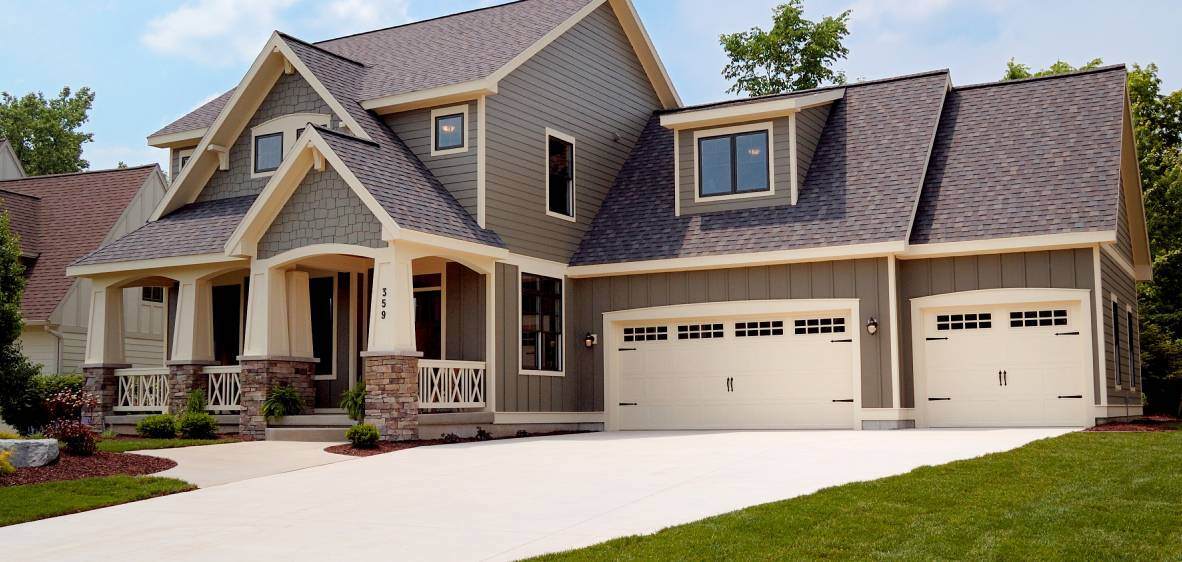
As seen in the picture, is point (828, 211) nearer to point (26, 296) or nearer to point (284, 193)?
point (284, 193)

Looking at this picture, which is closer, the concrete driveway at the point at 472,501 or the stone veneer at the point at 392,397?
the concrete driveway at the point at 472,501

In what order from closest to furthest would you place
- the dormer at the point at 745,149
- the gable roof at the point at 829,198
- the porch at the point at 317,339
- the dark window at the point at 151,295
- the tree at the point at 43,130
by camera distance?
the porch at the point at 317,339, the gable roof at the point at 829,198, the dormer at the point at 745,149, the dark window at the point at 151,295, the tree at the point at 43,130

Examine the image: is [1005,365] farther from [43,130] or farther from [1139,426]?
[43,130]

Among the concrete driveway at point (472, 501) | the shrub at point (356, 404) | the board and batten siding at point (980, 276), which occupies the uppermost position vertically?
the board and batten siding at point (980, 276)

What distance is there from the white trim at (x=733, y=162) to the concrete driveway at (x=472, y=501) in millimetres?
6155

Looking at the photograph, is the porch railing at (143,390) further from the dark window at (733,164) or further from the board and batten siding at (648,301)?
the dark window at (733,164)

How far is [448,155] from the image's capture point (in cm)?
1975

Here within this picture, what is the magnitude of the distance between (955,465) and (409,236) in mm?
8467

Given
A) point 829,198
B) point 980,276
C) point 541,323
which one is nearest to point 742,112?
point 829,198

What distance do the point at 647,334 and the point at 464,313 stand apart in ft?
11.4

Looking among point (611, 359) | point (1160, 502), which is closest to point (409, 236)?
point (611, 359)

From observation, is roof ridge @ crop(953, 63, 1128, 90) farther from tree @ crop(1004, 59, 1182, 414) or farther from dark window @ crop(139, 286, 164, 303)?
dark window @ crop(139, 286, 164, 303)

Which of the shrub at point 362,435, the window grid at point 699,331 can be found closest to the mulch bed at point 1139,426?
the window grid at point 699,331

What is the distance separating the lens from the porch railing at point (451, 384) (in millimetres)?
17625
